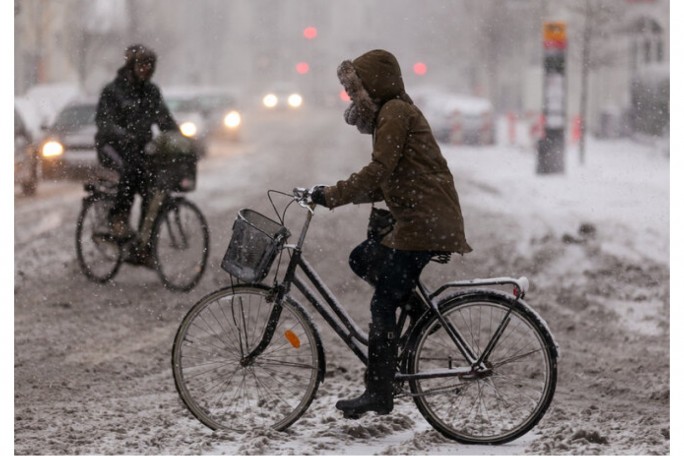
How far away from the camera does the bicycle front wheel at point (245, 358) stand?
530 cm

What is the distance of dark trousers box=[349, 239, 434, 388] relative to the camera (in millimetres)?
5113

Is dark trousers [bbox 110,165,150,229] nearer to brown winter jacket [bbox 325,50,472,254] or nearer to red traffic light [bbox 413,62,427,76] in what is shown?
brown winter jacket [bbox 325,50,472,254]

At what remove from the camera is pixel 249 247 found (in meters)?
5.23

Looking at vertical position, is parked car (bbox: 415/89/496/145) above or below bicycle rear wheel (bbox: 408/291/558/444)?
above

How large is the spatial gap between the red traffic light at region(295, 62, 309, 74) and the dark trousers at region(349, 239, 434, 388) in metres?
64.0

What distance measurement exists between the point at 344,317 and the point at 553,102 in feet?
48.0

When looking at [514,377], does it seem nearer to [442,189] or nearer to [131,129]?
[442,189]

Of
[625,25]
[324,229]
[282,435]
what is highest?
[625,25]

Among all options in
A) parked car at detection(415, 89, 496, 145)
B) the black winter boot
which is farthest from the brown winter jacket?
parked car at detection(415, 89, 496, 145)

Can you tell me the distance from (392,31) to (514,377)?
48.1 metres

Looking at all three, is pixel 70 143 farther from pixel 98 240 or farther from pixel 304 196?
pixel 304 196

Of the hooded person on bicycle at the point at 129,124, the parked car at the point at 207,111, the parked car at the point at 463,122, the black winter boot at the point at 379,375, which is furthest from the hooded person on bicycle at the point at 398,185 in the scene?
the parked car at the point at 463,122

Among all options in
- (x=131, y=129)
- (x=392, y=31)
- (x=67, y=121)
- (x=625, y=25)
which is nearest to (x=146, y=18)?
(x=392, y=31)

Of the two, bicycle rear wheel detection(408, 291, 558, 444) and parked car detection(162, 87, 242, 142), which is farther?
parked car detection(162, 87, 242, 142)
